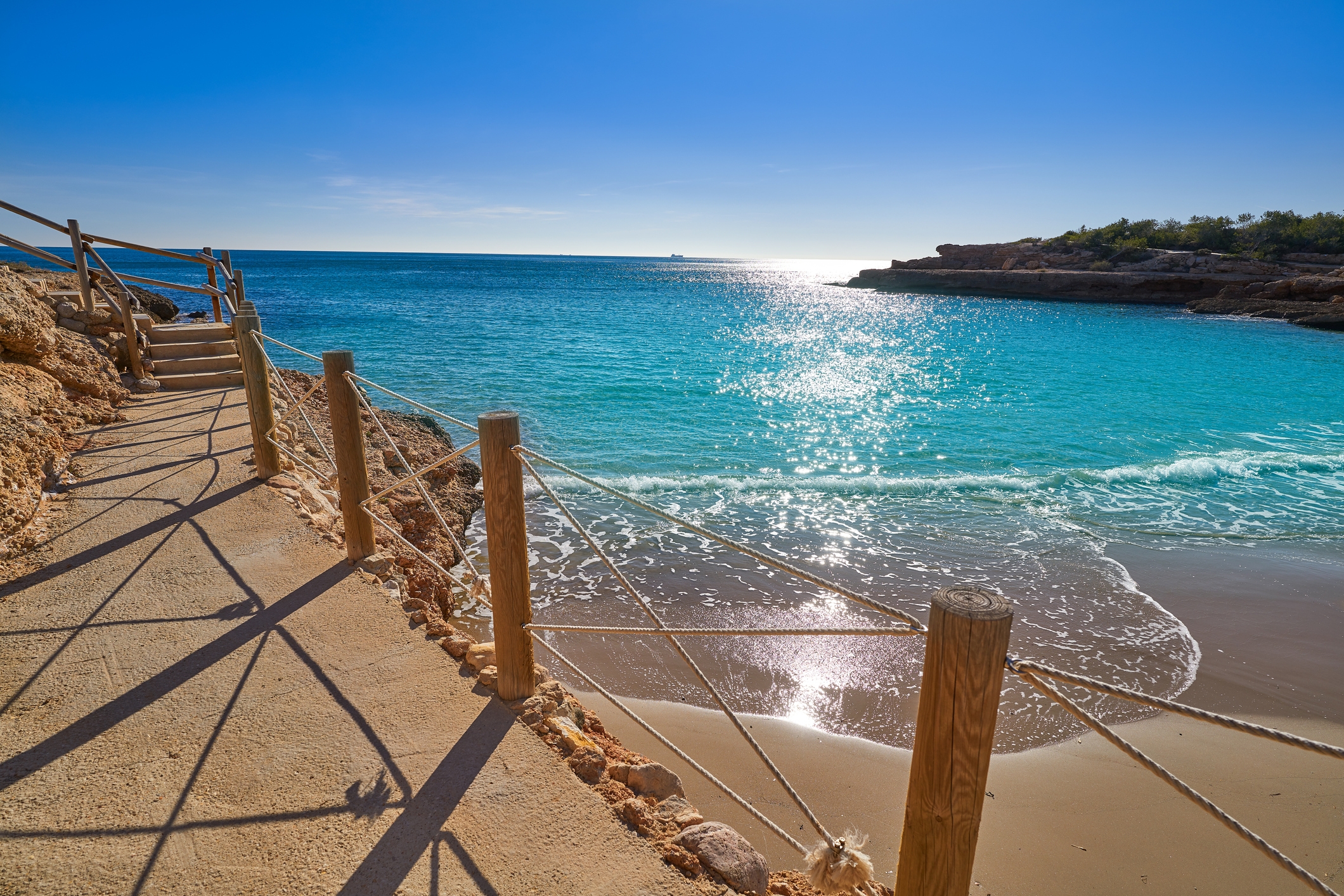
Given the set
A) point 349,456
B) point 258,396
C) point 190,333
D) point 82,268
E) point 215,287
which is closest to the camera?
point 349,456

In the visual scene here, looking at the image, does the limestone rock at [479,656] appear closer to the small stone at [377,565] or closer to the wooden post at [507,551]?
the wooden post at [507,551]

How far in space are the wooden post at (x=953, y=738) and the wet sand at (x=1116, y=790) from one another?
73.2 inches

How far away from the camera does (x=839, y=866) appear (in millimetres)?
2217

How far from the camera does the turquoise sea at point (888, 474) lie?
577 centimetres

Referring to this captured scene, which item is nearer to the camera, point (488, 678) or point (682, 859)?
point (682, 859)

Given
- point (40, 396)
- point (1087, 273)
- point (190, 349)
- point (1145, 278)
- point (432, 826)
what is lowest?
point (432, 826)

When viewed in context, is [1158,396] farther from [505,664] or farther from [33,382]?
[33,382]

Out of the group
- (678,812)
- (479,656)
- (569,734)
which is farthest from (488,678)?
(678,812)

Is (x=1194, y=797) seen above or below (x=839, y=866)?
above

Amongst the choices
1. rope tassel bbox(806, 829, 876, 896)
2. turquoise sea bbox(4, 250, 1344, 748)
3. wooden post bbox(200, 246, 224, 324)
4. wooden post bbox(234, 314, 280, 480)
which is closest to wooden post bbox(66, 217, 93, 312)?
wooden post bbox(200, 246, 224, 324)

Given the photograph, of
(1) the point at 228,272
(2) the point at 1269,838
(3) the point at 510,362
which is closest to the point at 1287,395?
(2) the point at 1269,838

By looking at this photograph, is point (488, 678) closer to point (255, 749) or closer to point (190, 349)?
point (255, 749)

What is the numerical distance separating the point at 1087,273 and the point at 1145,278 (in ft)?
13.1

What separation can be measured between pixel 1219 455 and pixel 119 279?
18.6m
